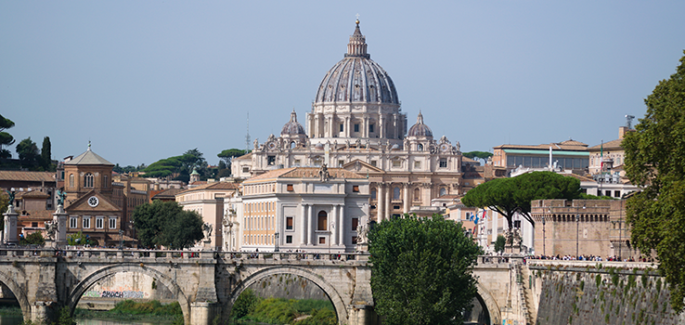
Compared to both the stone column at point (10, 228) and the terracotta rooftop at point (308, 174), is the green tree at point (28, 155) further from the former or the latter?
the stone column at point (10, 228)

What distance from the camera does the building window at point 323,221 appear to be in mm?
94625

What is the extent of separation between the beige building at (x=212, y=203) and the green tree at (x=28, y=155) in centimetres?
1652

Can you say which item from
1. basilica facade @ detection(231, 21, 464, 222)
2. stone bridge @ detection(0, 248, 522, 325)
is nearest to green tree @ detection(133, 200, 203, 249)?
basilica facade @ detection(231, 21, 464, 222)

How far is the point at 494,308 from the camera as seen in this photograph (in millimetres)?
55406

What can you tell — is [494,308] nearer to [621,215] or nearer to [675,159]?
[621,215]

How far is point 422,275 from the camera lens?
170 ft

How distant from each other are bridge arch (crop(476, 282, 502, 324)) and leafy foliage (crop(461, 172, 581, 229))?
2092 cm

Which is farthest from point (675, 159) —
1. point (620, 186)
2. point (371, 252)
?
point (620, 186)

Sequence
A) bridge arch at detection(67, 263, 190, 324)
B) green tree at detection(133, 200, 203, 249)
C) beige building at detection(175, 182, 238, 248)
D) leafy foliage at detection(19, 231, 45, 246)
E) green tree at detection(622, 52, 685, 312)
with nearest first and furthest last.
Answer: green tree at detection(622, 52, 685, 312) < bridge arch at detection(67, 263, 190, 324) < leafy foliage at detection(19, 231, 45, 246) < green tree at detection(133, 200, 203, 249) < beige building at detection(175, 182, 238, 248)

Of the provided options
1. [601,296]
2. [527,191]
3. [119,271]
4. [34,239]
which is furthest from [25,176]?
[601,296]

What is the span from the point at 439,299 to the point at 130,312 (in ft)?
97.7

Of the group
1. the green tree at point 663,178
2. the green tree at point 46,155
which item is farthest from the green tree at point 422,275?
the green tree at point 46,155

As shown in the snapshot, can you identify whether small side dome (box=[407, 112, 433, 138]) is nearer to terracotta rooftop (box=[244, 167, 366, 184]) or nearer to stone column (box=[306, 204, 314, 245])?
terracotta rooftop (box=[244, 167, 366, 184])

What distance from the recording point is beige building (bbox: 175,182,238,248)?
118 m
